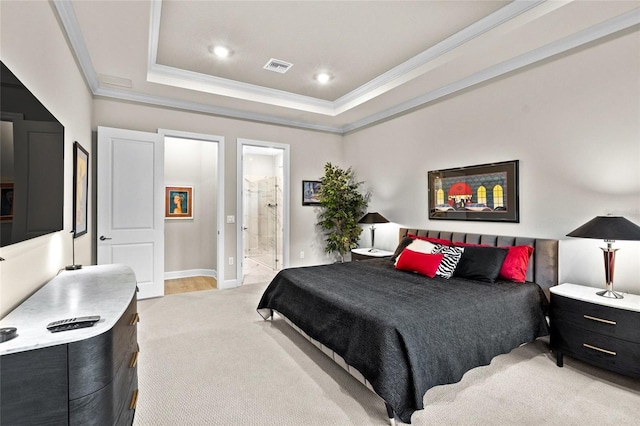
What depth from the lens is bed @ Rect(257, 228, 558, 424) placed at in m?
1.99

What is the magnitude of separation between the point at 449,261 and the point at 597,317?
1211mm

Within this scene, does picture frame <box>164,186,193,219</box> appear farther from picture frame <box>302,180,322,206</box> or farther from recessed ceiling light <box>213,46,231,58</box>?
recessed ceiling light <box>213,46,231,58</box>

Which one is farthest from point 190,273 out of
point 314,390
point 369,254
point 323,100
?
point 314,390

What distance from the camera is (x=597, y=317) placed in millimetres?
2451

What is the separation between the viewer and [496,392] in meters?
2.29

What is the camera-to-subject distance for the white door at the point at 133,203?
4086mm

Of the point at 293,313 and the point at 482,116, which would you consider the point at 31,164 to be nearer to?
the point at 293,313

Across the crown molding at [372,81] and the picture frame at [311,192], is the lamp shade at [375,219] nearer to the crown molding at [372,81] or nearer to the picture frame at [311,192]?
the picture frame at [311,192]

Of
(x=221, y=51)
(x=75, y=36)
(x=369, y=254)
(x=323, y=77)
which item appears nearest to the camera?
(x=75, y=36)

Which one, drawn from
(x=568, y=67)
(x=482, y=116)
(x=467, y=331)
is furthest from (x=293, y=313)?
(x=568, y=67)

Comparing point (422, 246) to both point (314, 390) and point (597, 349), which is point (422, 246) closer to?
point (597, 349)

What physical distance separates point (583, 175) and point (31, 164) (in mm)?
3970

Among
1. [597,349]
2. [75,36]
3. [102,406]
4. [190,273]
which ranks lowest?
[190,273]

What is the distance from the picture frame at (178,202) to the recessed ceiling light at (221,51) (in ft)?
9.88
